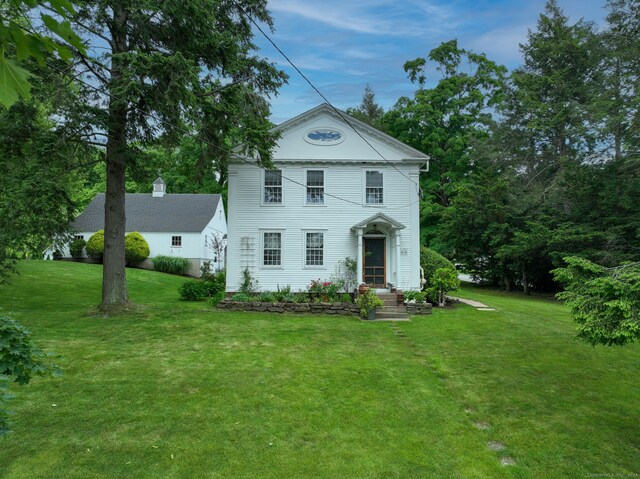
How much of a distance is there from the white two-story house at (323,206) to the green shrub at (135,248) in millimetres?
14283

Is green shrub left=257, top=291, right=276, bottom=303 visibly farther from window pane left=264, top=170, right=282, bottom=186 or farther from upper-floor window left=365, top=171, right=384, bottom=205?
upper-floor window left=365, top=171, right=384, bottom=205

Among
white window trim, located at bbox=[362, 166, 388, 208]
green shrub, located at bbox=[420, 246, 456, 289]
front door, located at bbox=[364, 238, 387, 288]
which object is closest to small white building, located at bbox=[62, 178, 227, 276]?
front door, located at bbox=[364, 238, 387, 288]

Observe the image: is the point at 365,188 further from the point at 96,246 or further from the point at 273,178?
the point at 96,246

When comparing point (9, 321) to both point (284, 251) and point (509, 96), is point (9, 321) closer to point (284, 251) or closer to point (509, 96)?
point (284, 251)

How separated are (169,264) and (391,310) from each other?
736 inches

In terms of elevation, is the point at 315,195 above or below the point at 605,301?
above

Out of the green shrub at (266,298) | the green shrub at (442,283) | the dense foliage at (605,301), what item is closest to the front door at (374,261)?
the green shrub at (442,283)

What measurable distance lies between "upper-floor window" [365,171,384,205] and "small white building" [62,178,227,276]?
15967mm

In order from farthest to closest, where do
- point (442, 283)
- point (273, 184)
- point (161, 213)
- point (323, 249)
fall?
point (161, 213) → point (273, 184) → point (323, 249) → point (442, 283)

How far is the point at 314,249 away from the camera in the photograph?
51.3 feet

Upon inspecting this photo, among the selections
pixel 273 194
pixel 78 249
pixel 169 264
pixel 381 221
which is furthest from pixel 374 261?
pixel 78 249

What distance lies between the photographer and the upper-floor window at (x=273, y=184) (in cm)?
1566

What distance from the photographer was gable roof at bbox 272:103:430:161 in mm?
15430

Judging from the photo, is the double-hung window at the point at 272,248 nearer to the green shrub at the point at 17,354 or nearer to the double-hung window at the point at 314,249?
the double-hung window at the point at 314,249
